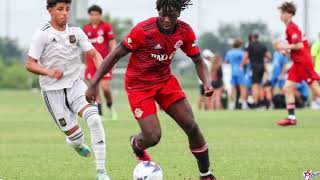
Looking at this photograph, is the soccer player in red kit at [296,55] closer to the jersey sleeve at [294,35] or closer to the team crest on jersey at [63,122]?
the jersey sleeve at [294,35]

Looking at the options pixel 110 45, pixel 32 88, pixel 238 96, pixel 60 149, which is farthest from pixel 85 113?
pixel 32 88

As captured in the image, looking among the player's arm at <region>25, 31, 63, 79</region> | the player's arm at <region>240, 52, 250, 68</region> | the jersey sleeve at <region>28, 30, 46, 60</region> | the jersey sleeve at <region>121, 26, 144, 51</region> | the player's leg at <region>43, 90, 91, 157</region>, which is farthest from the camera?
the player's arm at <region>240, 52, 250, 68</region>

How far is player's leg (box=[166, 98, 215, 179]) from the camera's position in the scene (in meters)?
9.88

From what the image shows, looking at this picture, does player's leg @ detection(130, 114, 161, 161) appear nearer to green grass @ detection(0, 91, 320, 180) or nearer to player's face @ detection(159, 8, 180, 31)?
green grass @ detection(0, 91, 320, 180)

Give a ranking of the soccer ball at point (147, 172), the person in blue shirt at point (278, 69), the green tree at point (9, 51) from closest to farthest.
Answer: the soccer ball at point (147, 172)
the person in blue shirt at point (278, 69)
the green tree at point (9, 51)

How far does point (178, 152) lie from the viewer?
1363 cm

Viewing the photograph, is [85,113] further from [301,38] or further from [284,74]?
[284,74]

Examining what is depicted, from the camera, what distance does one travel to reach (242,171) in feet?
36.3

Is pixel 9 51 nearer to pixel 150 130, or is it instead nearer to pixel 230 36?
pixel 230 36

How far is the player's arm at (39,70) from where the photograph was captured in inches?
394

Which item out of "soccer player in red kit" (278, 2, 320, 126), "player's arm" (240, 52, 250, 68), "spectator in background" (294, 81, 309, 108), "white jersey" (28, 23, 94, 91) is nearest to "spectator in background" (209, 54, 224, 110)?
"player's arm" (240, 52, 250, 68)

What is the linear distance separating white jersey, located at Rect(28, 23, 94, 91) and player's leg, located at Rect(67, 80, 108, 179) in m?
0.13

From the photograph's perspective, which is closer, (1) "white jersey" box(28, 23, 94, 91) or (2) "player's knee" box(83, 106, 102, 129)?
(2) "player's knee" box(83, 106, 102, 129)

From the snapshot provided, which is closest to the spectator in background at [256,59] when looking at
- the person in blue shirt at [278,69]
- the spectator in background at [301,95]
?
the person in blue shirt at [278,69]
